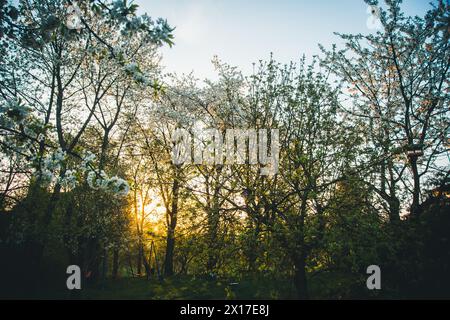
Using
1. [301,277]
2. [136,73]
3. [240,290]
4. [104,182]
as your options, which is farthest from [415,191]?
[104,182]

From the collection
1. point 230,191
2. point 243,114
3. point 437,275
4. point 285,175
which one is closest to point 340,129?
point 285,175

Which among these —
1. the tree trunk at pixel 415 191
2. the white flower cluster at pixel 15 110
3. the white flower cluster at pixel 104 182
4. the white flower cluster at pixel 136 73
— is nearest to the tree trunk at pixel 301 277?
the tree trunk at pixel 415 191

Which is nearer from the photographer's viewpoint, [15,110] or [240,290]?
[15,110]

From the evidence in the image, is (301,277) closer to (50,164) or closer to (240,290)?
(50,164)

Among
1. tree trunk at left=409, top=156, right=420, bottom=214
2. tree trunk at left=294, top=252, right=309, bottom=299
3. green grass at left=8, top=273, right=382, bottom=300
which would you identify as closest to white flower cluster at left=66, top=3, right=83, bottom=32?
green grass at left=8, top=273, right=382, bottom=300

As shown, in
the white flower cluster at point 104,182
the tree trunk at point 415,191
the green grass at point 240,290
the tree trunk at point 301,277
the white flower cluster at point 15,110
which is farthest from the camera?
the green grass at point 240,290

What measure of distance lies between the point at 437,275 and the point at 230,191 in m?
9.30

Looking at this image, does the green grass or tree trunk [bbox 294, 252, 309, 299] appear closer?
tree trunk [bbox 294, 252, 309, 299]

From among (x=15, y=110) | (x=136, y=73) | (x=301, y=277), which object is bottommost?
(x=301, y=277)

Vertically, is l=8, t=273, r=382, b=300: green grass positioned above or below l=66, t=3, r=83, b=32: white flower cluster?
below

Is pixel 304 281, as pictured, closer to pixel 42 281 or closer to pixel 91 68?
pixel 91 68

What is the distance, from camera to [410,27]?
1409 centimetres

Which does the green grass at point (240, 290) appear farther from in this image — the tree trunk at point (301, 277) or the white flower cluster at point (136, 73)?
the white flower cluster at point (136, 73)

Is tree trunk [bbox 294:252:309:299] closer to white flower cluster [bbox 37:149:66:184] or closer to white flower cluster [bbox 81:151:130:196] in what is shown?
white flower cluster [bbox 81:151:130:196]
